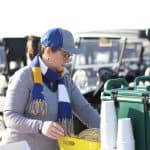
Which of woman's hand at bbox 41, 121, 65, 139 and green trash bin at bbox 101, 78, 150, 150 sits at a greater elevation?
green trash bin at bbox 101, 78, 150, 150

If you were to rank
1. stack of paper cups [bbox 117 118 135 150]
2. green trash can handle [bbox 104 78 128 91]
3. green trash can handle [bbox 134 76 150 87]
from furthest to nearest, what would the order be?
1. green trash can handle [bbox 134 76 150 87]
2. green trash can handle [bbox 104 78 128 91]
3. stack of paper cups [bbox 117 118 135 150]

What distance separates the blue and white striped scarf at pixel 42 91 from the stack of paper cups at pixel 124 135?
1.46ft

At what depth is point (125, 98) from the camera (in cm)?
187

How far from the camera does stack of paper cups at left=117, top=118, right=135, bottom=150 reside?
70.1 inches

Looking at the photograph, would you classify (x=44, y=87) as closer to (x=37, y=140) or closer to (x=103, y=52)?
(x=37, y=140)

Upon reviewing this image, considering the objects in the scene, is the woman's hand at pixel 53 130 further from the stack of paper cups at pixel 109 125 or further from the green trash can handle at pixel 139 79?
the green trash can handle at pixel 139 79

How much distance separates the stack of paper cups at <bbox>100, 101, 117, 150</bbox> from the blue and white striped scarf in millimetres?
356

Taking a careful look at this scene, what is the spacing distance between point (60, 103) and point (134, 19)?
4.23 ft

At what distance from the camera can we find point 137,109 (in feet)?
6.00

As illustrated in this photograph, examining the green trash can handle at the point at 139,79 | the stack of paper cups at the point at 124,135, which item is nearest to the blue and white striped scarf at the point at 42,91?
the green trash can handle at the point at 139,79

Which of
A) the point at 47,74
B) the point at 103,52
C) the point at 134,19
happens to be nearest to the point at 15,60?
the point at 103,52

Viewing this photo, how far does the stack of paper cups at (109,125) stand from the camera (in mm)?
1835

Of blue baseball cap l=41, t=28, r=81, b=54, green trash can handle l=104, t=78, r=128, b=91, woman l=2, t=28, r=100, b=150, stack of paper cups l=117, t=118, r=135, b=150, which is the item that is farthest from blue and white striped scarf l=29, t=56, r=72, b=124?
stack of paper cups l=117, t=118, r=135, b=150

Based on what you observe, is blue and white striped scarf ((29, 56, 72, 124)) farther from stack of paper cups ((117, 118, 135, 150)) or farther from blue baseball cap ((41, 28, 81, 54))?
stack of paper cups ((117, 118, 135, 150))
